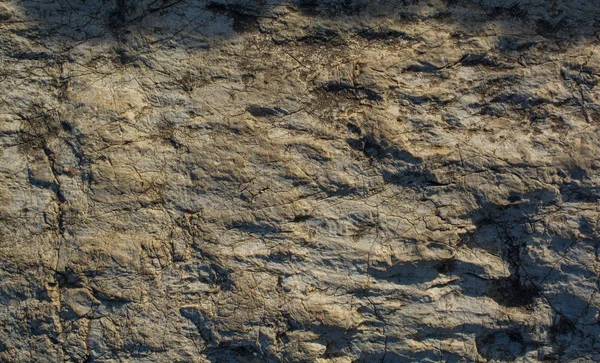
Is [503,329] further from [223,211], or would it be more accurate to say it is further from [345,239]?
[223,211]

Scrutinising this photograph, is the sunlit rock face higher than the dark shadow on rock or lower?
lower

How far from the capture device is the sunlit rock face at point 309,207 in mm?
2336

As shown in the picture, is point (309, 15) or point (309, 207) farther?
point (309, 15)

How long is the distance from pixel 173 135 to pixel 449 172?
1196 millimetres

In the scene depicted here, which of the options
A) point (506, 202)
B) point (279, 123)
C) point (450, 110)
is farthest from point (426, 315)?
point (279, 123)

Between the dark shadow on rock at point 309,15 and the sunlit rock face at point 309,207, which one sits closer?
the sunlit rock face at point 309,207

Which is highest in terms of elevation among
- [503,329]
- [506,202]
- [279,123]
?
[279,123]

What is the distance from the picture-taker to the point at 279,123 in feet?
7.93

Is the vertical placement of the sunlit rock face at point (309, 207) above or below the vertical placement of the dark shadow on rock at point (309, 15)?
below

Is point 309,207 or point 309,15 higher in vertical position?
point 309,15

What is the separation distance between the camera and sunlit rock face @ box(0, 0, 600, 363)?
2.34 m

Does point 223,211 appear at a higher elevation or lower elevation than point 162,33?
lower

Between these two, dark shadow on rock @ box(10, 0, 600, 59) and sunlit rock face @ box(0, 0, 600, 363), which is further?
dark shadow on rock @ box(10, 0, 600, 59)

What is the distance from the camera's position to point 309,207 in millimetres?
2369
